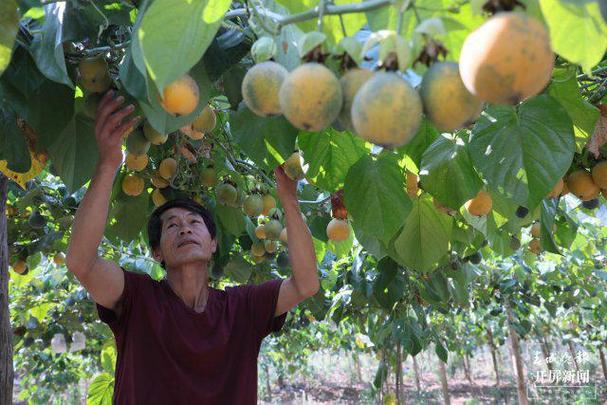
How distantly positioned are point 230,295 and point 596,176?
1316 mm

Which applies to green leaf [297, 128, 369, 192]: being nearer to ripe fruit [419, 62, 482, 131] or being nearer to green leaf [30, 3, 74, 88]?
green leaf [30, 3, 74, 88]

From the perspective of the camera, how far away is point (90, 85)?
137 cm

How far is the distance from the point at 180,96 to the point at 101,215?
3.11ft

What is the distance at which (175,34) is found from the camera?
2.84ft

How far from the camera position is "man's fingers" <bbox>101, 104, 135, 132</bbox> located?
138 centimetres

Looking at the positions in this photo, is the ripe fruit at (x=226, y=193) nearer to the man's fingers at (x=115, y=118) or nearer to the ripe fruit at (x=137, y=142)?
the ripe fruit at (x=137, y=142)

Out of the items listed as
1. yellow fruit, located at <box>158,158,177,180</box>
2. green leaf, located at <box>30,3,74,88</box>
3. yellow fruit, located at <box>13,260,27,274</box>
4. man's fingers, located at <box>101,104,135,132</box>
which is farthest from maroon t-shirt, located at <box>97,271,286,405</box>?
yellow fruit, located at <box>13,260,27,274</box>

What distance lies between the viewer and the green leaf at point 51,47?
3.52ft

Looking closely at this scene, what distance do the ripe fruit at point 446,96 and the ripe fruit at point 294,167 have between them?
115 centimetres

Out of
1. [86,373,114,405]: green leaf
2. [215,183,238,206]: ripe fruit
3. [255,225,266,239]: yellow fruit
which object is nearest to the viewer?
[215,183,238,206]: ripe fruit

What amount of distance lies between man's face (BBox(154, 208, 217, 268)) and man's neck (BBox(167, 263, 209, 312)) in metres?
0.03

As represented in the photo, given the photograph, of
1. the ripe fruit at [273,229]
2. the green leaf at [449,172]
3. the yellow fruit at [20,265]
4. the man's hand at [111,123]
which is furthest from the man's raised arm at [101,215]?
the yellow fruit at [20,265]

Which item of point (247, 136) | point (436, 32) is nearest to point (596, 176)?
point (247, 136)

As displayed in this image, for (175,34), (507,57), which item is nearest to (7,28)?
(175,34)
